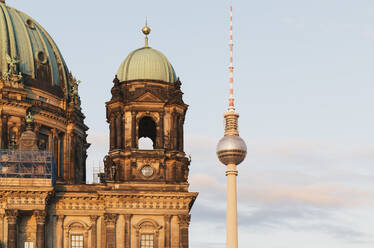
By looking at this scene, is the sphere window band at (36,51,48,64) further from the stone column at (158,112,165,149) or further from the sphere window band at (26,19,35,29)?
the stone column at (158,112,165,149)

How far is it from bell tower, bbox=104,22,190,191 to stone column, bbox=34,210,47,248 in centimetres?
638

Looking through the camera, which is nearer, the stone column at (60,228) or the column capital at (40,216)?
the column capital at (40,216)

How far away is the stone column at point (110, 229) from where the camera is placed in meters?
81.2

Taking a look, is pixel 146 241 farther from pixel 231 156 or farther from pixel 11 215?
pixel 231 156

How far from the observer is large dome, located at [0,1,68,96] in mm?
94875

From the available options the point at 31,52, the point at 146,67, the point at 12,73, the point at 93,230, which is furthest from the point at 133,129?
the point at 31,52

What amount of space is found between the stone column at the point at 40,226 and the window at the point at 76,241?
3.14 metres

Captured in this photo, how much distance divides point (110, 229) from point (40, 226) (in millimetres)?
5575

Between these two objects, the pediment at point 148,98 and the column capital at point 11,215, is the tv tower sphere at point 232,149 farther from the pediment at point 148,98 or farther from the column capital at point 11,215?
the column capital at point 11,215

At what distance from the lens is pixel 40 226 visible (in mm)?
80500

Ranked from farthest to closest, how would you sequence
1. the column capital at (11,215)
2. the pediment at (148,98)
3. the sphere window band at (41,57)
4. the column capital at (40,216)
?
the sphere window band at (41,57) < the pediment at (148,98) < the column capital at (40,216) < the column capital at (11,215)

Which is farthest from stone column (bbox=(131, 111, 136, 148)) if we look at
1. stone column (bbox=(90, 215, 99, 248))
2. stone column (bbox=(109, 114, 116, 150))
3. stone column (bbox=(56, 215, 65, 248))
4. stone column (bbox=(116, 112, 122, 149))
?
stone column (bbox=(56, 215, 65, 248))

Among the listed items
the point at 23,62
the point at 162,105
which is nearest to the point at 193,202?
the point at 162,105

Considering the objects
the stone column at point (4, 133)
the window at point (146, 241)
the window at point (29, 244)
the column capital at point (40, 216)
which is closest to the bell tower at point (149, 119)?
the window at point (146, 241)
